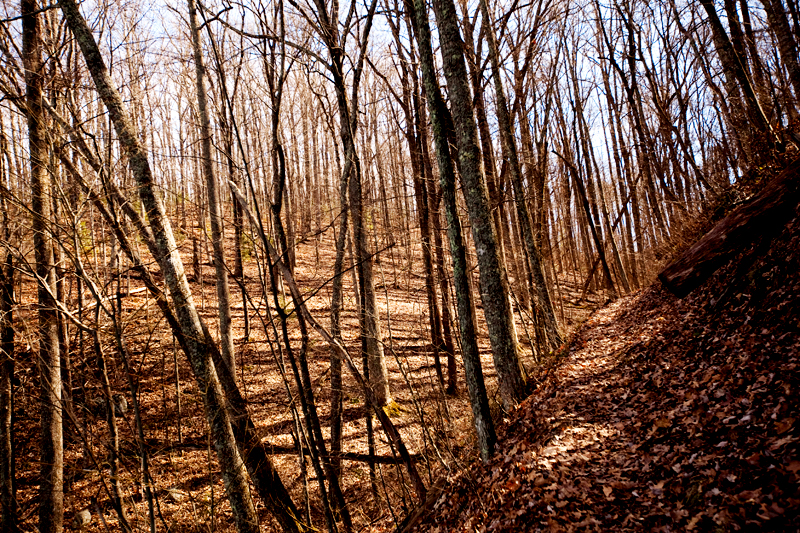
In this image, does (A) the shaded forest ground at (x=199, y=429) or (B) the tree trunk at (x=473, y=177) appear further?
(A) the shaded forest ground at (x=199, y=429)

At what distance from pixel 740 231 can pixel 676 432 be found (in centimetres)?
348

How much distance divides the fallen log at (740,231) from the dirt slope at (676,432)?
26 centimetres

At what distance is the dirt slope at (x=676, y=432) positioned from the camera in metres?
2.55

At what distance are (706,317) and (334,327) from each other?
5.09 meters

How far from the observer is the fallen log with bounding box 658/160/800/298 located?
475 cm

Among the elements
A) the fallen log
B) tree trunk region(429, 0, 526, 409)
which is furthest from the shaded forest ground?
the fallen log

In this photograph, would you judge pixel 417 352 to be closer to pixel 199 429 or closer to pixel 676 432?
pixel 199 429

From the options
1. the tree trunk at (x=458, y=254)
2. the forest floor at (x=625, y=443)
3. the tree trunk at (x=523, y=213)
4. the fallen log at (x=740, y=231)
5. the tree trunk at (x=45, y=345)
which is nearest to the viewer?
the forest floor at (x=625, y=443)

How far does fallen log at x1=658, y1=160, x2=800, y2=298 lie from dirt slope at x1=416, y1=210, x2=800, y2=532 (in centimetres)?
26

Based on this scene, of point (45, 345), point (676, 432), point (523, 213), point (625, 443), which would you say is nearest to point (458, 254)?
point (625, 443)

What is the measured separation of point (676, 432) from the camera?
334 centimetres

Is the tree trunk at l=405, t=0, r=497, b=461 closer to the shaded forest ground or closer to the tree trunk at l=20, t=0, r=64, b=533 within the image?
the shaded forest ground

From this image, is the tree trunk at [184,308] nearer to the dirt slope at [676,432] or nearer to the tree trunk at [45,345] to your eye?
the tree trunk at [45,345]

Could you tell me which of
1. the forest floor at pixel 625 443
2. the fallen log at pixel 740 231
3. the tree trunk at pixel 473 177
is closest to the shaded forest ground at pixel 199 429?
the forest floor at pixel 625 443
